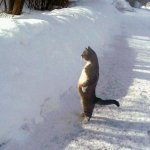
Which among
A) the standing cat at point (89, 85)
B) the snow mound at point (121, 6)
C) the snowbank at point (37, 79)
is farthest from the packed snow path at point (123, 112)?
the snow mound at point (121, 6)

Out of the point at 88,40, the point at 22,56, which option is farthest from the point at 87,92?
the point at 88,40

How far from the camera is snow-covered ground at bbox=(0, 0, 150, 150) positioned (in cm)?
605

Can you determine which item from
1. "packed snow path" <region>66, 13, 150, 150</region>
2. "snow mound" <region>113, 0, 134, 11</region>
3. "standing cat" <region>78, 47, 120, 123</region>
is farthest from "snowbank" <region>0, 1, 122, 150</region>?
"snow mound" <region>113, 0, 134, 11</region>

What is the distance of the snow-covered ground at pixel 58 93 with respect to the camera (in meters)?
6.05

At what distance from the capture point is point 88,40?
437 inches

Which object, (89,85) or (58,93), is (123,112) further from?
(58,93)

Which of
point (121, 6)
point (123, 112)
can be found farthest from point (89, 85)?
point (121, 6)

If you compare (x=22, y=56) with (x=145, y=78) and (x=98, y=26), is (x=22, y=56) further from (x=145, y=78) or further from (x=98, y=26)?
(x=98, y=26)

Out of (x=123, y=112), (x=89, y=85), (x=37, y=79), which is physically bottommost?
(x=123, y=112)

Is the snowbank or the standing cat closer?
the snowbank

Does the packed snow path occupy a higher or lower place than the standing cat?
lower

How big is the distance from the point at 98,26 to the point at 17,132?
27.7 ft

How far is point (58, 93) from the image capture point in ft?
24.7

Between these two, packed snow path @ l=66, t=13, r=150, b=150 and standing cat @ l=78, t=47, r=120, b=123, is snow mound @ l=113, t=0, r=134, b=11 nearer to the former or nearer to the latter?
packed snow path @ l=66, t=13, r=150, b=150
